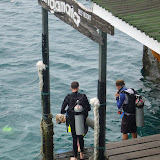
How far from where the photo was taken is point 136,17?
8594mm

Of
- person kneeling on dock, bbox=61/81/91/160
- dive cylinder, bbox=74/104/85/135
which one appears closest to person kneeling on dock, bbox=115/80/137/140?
person kneeling on dock, bbox=61/81/91/160

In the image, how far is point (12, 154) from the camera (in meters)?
11.8

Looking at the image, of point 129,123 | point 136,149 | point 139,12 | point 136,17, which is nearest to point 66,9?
point 136,17

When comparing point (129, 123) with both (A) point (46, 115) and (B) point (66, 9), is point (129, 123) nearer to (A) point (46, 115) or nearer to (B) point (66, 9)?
(A) point (46, 115)

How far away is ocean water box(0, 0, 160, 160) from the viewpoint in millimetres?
12688

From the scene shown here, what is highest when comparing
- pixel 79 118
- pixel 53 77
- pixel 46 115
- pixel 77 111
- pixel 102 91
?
pixel 102 91

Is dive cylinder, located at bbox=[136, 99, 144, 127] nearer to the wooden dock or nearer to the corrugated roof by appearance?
the wooden dock

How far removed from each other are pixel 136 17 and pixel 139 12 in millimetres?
626

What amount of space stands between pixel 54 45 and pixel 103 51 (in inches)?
611

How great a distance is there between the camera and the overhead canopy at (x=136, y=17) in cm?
754

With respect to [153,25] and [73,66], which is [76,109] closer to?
[153,25]

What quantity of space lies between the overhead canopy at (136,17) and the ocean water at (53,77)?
Answer: 4100mm

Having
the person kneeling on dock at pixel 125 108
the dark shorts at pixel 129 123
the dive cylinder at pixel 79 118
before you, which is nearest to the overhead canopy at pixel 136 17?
the person kneeling on dock at pixel 125 108

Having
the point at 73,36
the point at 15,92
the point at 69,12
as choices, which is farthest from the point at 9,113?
the point at 73,36
